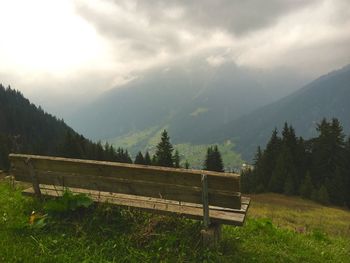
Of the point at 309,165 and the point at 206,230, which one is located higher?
the point at 309,165

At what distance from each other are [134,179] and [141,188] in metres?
0.24

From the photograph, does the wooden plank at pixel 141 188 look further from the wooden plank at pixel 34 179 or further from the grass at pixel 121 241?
the grass at pixel 121 241

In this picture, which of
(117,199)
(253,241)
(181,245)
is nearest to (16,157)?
(117,199)

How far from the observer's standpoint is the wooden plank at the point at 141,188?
279 inches

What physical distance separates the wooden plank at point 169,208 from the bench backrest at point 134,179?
26 cm

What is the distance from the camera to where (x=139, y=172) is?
7.55 meters

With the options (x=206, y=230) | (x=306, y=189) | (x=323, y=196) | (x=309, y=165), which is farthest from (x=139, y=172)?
(x=309, y=165)

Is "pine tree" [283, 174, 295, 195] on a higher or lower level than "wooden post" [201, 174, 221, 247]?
lower

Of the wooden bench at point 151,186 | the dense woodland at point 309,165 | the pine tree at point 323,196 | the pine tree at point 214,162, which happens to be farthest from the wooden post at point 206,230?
the pine tree at point 214,162

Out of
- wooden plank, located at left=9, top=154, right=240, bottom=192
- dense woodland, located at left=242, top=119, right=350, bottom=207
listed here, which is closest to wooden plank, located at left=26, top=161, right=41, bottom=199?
wooden plank, located at left=9, top=154, right=240, bottom=192

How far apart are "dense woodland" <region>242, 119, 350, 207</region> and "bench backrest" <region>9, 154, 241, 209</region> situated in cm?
5359

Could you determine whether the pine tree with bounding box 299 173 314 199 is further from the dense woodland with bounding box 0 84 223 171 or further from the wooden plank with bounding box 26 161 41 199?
the wooden plank with bounding box 26 161 41 199

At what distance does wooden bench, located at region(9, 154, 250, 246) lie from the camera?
705 cm

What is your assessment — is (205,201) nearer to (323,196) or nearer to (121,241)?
(121,241)
